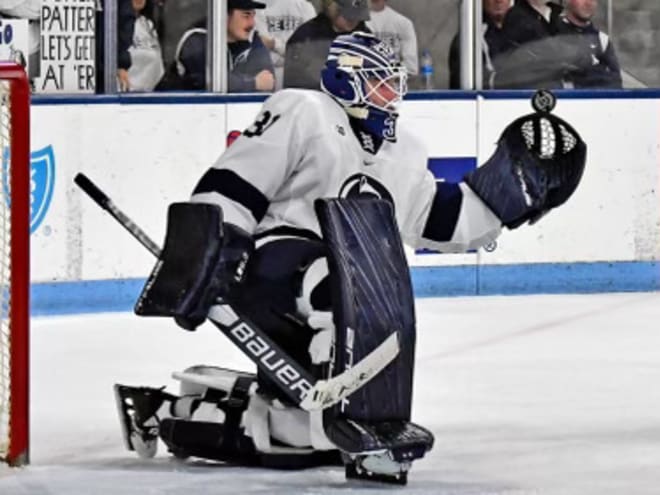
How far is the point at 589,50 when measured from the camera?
862 cm

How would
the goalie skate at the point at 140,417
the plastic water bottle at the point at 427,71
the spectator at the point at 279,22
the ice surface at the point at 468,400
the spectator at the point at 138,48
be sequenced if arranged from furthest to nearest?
the plastic water bottle at the point at 427,71 → the spectator at the point at 279,22 → the spectator at the point at 138,48 → the goalie skate at the point at 140,417 → the ice surface at the point at 468,400

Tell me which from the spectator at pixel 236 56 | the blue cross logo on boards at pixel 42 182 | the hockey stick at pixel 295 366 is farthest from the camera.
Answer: the spectator at pixel 236 56

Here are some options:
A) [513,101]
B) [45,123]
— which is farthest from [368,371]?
[513,101]

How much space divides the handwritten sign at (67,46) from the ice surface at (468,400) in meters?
0.80

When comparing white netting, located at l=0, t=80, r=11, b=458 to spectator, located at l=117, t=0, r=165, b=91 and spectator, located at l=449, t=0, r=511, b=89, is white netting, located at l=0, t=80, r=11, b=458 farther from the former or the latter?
spectator, located at l=449, t=0, r=511, b=89

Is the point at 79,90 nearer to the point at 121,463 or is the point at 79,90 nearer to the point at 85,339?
the point at 85,339

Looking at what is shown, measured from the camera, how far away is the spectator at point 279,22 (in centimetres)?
810

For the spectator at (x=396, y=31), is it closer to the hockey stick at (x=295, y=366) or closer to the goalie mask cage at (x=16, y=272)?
the goalie mask cage at (x=16, y=272)

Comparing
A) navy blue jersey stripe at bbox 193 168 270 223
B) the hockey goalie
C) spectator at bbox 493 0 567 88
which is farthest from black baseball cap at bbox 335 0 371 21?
navy blue jersey stripe at bbox 193 168 270 223

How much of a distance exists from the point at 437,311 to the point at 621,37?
1.46m

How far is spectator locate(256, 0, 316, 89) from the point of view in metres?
8.10

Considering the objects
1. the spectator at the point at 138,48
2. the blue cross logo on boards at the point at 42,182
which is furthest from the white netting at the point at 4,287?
the spectator at the point at 138,48

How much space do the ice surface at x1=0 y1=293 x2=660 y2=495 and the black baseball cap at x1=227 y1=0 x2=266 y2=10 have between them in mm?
1194

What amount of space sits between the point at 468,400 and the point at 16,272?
1.61 m
